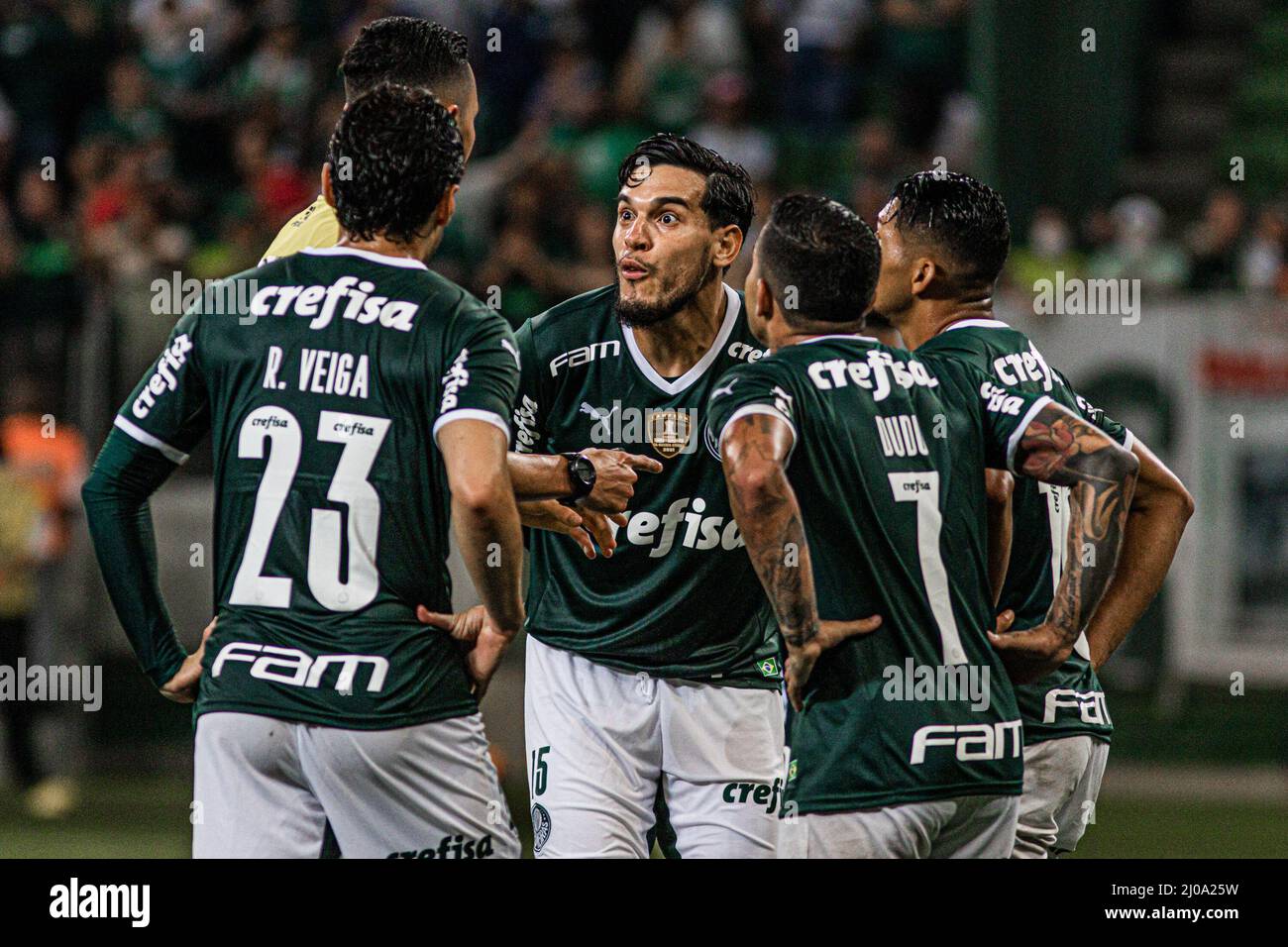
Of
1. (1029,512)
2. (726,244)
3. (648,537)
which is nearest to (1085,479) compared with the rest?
(1029,512)

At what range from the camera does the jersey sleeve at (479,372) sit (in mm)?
3977

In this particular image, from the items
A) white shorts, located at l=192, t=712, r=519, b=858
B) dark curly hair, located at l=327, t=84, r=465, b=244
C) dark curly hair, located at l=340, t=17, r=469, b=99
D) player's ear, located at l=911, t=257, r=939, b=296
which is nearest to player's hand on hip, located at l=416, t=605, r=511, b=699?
white shorts, located at l=192, t=712, r=519, b=858

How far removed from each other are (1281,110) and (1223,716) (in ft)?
25.2

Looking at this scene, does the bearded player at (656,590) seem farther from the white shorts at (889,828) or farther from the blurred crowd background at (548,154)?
the blurred crowd background at (548,154)

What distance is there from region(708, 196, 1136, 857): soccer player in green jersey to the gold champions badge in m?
0.94

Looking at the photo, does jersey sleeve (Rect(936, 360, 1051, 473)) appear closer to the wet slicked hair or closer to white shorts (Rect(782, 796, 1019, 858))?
the wet slicked hair

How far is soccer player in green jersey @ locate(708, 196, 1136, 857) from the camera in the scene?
13.4ft

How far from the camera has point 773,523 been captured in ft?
13.3

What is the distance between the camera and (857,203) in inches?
501

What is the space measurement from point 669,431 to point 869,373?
116cm

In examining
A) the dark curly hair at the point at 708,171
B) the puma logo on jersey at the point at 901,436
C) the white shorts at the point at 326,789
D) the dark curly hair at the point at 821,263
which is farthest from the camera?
the dark curly hair at the point at 708,171

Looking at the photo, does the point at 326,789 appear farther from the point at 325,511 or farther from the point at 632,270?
the point at 632,270

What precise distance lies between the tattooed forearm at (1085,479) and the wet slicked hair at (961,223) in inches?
23.3
